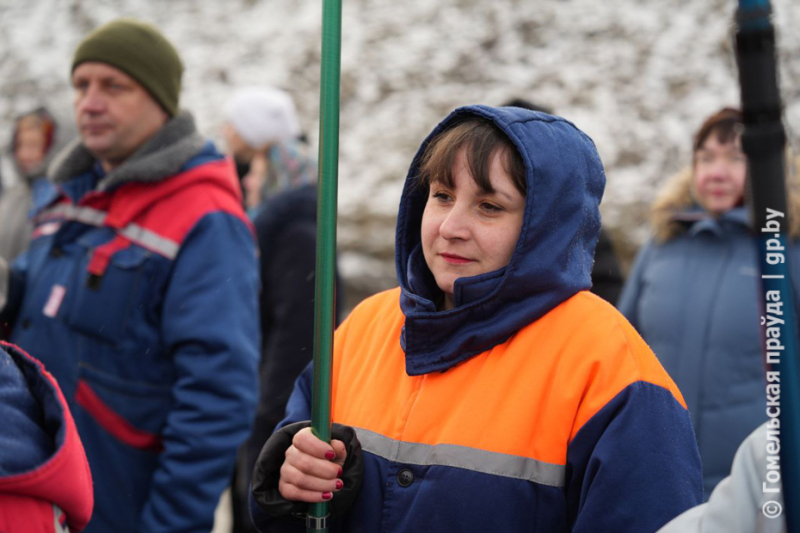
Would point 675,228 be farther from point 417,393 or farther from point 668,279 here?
point 417,393

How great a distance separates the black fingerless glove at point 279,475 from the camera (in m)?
1.78

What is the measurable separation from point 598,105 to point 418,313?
24.4 feet

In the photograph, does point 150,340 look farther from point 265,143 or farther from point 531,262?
point 265,143

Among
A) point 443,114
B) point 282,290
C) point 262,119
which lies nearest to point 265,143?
point 262,119

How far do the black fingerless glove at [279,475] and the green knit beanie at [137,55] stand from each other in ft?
5.09

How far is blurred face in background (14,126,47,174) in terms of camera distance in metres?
5.41

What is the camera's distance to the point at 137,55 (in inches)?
119

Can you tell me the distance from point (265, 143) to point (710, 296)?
7.83 ft

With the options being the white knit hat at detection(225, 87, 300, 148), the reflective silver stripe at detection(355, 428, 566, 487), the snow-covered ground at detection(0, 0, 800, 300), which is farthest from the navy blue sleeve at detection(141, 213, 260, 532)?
the snow-covered ground at detection(0, 0, 800, 300)

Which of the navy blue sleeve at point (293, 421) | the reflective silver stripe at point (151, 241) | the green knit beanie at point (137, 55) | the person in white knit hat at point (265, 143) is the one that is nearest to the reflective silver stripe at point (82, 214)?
the reflective silver stripe at point (151, 241)

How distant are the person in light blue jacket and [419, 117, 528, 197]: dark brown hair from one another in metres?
1.63

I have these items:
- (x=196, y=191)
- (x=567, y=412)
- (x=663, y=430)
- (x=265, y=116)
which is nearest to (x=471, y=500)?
(x=567, y=412)

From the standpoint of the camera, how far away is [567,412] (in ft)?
5.43

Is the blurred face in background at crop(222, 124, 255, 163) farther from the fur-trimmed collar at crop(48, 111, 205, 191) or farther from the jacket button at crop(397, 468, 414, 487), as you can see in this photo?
the jacket button at crop(397, 468, 414, 487)
